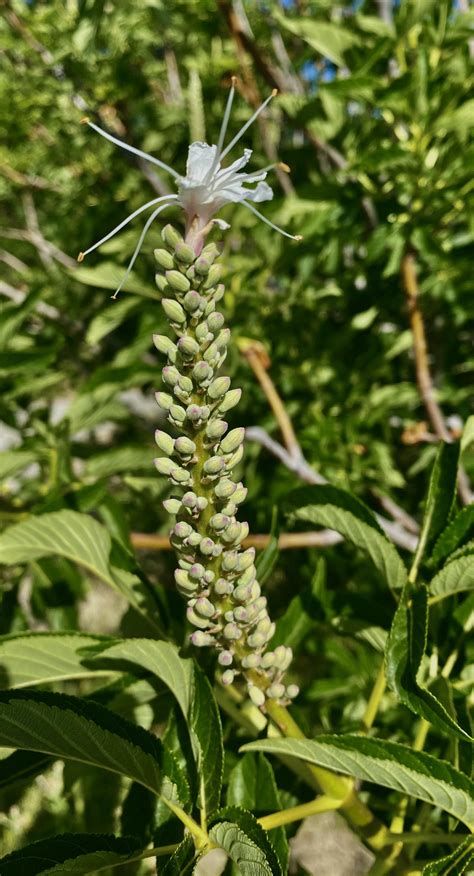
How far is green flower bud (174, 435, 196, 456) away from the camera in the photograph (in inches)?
36.1

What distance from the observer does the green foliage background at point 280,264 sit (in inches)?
81.5

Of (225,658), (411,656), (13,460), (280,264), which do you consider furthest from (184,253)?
(280,264)

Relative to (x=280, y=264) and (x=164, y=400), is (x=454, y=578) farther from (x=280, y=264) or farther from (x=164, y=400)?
(x=280, y=264)

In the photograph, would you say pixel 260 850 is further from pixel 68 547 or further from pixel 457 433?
pixel 457 433

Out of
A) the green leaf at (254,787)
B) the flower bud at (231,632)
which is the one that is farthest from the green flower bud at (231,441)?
the green leaf at (254,787)

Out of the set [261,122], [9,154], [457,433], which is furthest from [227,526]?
[9,154]

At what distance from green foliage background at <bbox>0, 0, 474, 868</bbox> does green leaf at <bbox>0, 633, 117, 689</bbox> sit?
0.21 meters

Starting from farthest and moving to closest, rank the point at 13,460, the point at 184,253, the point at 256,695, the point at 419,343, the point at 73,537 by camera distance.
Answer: the point at 419,343
the point at 13,460
the point at 73,537
the point at 256,695
the point at 184,253

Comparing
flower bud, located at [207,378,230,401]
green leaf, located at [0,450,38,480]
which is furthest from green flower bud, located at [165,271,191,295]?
green leaf, located at [0,450,38,480]

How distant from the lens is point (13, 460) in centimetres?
215

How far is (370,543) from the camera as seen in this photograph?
1.21 m

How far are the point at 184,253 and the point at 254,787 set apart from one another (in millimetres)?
952

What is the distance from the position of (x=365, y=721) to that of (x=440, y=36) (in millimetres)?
1882

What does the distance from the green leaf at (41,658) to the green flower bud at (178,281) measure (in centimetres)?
68
